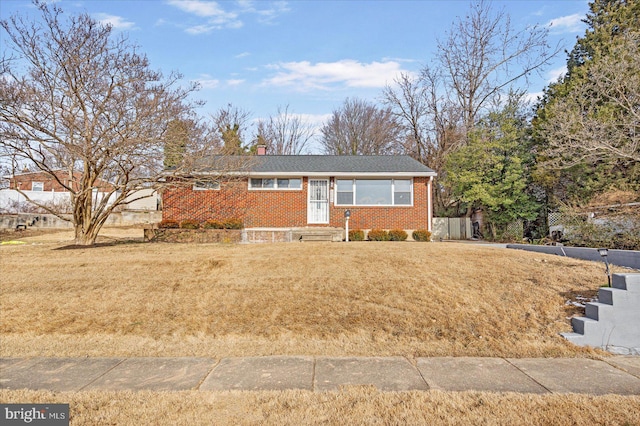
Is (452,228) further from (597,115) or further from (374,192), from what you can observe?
(597,115)

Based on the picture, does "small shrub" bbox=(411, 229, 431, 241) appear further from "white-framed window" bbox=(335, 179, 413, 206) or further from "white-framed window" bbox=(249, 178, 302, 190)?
"white-framed window" bbox=(249, 178, 302, 190)

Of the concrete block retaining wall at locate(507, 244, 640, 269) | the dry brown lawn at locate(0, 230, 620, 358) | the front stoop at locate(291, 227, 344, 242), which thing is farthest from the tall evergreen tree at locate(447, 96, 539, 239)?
the dry brown lawn at locate(0, 230, 620, 358)

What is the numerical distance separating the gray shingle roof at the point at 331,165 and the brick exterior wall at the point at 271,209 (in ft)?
1.95

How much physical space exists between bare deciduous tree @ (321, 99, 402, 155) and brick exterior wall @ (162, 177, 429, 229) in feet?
56.2

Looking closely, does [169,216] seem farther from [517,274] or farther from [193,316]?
[517,274]

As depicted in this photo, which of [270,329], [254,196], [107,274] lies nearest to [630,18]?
[254,196]

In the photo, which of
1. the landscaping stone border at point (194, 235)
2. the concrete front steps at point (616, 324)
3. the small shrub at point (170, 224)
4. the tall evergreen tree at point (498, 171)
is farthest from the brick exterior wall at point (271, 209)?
the concrete front steps at point (616, 324)

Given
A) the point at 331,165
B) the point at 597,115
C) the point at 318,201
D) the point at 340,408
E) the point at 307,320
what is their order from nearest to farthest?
the point at 340,408 → the point at 307,320 → the point at 597,115 → the point at 318,201 → the point at 331,165

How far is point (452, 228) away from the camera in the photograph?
22.8 m

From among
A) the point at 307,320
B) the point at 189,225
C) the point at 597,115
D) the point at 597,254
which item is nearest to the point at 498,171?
the point at 597,115

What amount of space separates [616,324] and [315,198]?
12351 mm

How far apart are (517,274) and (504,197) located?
13.2 m

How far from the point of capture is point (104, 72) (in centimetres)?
1212

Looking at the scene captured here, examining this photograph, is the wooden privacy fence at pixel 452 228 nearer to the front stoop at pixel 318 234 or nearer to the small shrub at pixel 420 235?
the small shrub at pixel 420 235
